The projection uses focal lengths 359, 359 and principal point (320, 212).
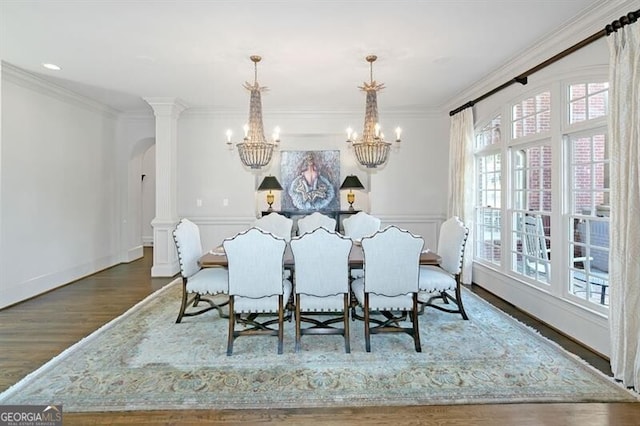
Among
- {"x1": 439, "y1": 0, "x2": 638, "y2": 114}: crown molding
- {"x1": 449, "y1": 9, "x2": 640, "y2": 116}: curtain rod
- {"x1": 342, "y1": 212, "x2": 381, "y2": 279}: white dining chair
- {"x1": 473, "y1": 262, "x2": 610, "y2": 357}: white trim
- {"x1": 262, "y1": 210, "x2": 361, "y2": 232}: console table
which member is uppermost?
{"x1": 439, "y1": 0, "x2": 638, "y2": 114}: crown molding

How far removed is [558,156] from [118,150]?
6.78m

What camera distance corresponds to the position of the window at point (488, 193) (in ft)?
15.5

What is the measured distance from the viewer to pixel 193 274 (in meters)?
3.71

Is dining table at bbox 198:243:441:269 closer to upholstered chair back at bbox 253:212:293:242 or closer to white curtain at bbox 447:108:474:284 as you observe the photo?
upholstered chair back at bbox 253:212:293:242

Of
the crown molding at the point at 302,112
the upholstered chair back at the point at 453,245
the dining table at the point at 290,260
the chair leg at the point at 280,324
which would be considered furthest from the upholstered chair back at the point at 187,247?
the crown molding at the point at 302,112

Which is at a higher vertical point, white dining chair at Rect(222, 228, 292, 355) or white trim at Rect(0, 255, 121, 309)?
white dining chair at Rect(222, 228, 292, 355)

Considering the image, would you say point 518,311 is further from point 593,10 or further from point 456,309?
point 593,10

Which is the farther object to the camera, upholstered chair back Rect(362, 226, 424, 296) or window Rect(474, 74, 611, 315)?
window Rect(474, 74, 611, 315)

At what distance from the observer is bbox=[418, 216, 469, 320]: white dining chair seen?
11.2 ft

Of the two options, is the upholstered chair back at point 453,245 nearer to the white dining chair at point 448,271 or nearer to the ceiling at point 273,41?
the white dining chair at point 448,271

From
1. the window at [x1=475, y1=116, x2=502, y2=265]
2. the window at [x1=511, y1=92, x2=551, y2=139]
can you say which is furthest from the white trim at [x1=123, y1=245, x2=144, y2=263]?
the window at [x1=511, y1=92, x2=551, y2=139]

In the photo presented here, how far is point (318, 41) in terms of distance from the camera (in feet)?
11.3
